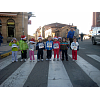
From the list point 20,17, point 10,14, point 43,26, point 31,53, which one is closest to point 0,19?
point 10,14

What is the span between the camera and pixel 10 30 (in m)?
24.1

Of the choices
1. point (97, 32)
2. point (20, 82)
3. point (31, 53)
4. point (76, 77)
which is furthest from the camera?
point (97, 32)

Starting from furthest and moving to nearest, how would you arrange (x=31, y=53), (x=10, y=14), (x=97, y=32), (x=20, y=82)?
(x=10, y=14)
(x=97, y=32)
(x=31, y=53)
(x=20, y=82)

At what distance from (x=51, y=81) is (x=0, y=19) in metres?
22.7

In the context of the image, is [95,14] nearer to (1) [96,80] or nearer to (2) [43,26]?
(2) [43,26]

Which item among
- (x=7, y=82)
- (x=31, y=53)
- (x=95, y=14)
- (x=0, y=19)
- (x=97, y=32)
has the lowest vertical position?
(x=7, y=82)

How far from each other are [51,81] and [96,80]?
1453 millimetres

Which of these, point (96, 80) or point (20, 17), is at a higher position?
point (20, 17)

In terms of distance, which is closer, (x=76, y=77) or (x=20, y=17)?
(x=76, y=77)

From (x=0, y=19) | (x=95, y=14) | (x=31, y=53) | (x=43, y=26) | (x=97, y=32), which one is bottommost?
(x=31, y=53)

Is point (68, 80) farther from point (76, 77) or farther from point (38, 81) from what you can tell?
point (38, 81)

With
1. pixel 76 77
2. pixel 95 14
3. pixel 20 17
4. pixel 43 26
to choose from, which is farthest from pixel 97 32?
pixel 95 14

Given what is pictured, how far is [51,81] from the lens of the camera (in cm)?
383

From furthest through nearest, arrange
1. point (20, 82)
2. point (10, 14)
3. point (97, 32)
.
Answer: point (10, 14) → point (97, 32) → point (20, 82)
